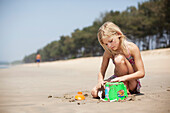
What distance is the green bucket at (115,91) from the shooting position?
9.21 feet

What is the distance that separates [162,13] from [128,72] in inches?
1159

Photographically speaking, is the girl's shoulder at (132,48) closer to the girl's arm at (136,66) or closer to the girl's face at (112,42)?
the girl's arm at (136,66)

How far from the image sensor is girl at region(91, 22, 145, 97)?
2879 millimetres

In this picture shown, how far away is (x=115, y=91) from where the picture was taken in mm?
2809

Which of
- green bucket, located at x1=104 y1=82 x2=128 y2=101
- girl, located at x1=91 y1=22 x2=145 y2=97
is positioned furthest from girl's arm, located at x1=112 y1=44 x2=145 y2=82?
green bucket, located at x1=104 y1=82 x2=128 y2=101

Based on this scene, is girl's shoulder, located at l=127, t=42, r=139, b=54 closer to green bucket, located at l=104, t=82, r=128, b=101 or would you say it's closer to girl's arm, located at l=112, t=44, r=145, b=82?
girl's arm, located at l=112, t=44, r=145, b=82

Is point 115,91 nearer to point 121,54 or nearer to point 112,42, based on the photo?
point 121,54

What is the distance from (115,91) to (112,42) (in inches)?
31.4

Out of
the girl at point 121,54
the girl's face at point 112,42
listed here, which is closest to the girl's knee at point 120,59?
the girl at point 121,54

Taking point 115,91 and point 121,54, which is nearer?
point 115,91

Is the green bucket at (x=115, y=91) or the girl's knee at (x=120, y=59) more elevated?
the girl's knee at (x=120, y=59)

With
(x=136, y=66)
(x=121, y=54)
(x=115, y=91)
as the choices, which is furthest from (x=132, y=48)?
(x=115, y=91)

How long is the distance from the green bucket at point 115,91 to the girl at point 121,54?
0.10 m

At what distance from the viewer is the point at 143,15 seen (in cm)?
3978
